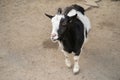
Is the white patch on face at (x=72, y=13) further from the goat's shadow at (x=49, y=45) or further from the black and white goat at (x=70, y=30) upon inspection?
the goat's shadow at (x=49, y=45)

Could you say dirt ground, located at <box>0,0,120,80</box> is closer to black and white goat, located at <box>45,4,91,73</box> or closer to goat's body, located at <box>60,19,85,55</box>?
black and white goat, located at <box>45,4,91,73</box>

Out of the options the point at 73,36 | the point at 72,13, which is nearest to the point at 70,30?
the point at 73,36

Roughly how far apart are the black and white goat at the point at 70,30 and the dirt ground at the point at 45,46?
1.04ft

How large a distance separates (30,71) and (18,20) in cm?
171

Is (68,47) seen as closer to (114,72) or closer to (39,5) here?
(114,72)

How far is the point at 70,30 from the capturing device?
3891mm

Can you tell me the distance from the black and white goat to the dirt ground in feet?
1.04

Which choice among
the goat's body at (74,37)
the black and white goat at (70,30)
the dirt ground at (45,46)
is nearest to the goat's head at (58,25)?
the black and white goat at (70,30)

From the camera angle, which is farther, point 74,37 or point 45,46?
point 45,46

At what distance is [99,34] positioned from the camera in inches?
202

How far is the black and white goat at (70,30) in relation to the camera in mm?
3592

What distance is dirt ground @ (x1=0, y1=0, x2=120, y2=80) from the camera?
442 centimetres

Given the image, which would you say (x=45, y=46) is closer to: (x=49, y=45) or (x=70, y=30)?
(x=49, y=45)

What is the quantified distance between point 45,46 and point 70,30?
4.04ft
